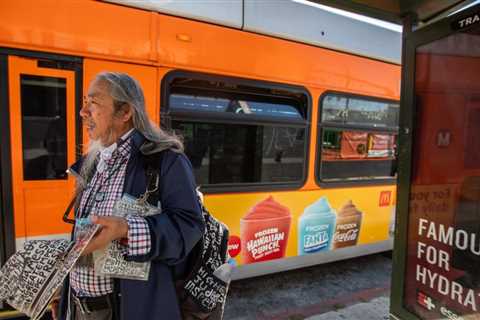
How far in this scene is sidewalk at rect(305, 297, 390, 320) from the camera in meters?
3.13

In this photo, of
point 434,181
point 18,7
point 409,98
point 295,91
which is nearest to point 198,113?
point 295,91

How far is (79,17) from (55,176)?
1100 millimetres

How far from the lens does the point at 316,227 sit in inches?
144

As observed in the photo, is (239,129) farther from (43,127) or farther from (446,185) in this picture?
(446,185)

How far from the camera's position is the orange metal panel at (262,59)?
2794mm

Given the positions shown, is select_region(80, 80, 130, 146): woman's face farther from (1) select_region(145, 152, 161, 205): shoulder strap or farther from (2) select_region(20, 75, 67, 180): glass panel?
(2) select_region(20, 75, 67, 180): glass panel

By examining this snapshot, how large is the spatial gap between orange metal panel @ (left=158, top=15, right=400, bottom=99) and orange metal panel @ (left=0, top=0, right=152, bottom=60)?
0.61 ft

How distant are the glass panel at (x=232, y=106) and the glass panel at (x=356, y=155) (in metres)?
0.54

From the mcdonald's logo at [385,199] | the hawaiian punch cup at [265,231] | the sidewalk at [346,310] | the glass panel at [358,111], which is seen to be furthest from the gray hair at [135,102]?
the mcdonald's logo at [385,199]

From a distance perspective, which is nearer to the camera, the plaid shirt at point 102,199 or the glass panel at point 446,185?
the plaid shirt at point 102,199

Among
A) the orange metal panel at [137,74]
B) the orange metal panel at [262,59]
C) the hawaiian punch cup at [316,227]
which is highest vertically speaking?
the orange metal panel at [262,59]

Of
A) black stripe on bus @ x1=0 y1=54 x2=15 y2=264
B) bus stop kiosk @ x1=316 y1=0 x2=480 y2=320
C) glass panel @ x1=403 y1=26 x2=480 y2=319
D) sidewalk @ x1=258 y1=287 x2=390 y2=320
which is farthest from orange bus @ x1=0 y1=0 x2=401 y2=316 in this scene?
glass panel @ x1=403 y1=26 x2=480 y2=319

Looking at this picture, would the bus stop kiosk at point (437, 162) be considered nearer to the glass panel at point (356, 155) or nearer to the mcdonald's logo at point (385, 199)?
the glass panel at point (356, 155)

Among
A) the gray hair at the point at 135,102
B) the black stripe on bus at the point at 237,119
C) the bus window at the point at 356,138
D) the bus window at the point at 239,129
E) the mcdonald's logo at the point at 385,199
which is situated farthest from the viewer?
the mcdonald's logo at the point at 385,199
